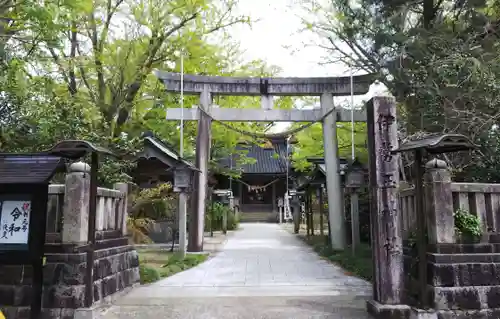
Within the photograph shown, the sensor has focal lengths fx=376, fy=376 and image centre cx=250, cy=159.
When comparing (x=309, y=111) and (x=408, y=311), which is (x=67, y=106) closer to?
(x=309, y=111)

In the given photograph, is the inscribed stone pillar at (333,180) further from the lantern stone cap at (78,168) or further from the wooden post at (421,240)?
the lantern stone cap at (78,168)

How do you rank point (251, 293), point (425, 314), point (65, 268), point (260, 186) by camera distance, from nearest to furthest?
point (425, 314) < point (65, 268) < point (251, 293) < point (260, 186)

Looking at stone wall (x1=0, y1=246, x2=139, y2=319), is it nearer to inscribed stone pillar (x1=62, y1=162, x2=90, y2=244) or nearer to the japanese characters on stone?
inscribed stone pillar (x1=62, y1=162, x2=90, y2=244)

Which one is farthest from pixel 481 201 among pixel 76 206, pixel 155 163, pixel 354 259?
pixel 155 163

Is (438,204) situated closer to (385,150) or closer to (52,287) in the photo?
(385,150)

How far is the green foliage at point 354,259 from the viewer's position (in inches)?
374

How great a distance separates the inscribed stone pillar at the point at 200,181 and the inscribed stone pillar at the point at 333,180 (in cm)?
438

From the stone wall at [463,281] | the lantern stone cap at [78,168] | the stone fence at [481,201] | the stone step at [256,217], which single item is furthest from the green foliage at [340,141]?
the stone step at [256,217]

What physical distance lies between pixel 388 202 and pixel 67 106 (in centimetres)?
1040

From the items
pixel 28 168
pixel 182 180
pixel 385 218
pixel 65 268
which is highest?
pixel 182 180

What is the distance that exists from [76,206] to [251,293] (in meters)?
3.90

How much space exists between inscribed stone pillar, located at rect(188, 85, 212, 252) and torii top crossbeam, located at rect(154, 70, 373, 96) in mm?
345

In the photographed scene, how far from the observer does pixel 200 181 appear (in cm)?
1326

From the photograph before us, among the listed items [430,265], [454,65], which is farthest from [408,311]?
[454,65]
